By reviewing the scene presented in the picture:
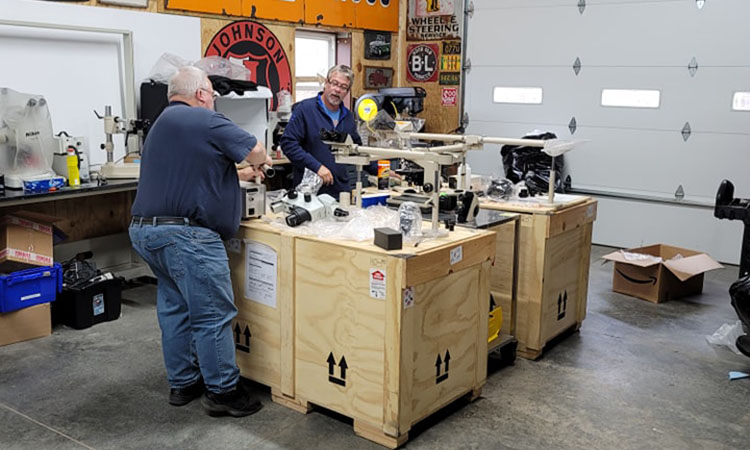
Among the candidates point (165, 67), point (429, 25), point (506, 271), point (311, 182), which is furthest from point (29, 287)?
point (429, 25)

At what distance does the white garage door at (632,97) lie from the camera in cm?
599

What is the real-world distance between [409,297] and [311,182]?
131 centimetres

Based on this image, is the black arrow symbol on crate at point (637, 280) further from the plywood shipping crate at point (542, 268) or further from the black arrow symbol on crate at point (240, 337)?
the black arrow symbol on crate at point (240, 337)

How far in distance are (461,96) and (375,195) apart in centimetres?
384

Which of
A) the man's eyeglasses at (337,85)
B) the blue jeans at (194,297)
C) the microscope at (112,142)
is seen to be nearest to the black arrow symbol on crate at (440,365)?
the blue jeans at (194,297)

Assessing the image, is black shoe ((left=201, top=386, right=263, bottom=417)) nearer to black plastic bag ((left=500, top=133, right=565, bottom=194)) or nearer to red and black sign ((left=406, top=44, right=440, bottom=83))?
black plastic bag ((left=500, top=133, right=565, bottom=194))

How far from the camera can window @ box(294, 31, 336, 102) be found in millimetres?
6973

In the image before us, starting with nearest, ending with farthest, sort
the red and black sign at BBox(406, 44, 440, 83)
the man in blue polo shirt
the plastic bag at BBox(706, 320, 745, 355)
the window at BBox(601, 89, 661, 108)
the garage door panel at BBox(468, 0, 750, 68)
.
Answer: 1. the man in blue polo shirt
2. the plastic bag at BBox(706, 320, 745, 355)
3. the garage door panel at BBox(468, 0, 750, 68)
4. the window at BBox(601, 89, 661, 108)
5. the red and black sign at BBox(406, 44, 440, 83)

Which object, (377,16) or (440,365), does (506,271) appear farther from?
(377,16)

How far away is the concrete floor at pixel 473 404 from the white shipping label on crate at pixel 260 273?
1.60 feet

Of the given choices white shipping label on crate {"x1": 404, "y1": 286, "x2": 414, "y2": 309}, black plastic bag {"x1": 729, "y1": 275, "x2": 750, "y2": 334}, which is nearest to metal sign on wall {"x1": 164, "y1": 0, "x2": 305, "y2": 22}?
white shipping label on crate {"x1": 404, "y1": 286, "x2": 414, "y2": 309}

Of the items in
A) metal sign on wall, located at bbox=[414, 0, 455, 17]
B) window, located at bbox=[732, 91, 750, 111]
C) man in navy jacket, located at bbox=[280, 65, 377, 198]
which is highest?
metal sign on wall, located at bbox=[414, 0, 455, 17]

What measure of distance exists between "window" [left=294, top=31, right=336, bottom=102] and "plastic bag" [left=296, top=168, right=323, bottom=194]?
2.90 metres

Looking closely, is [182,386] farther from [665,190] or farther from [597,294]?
[665,190]
